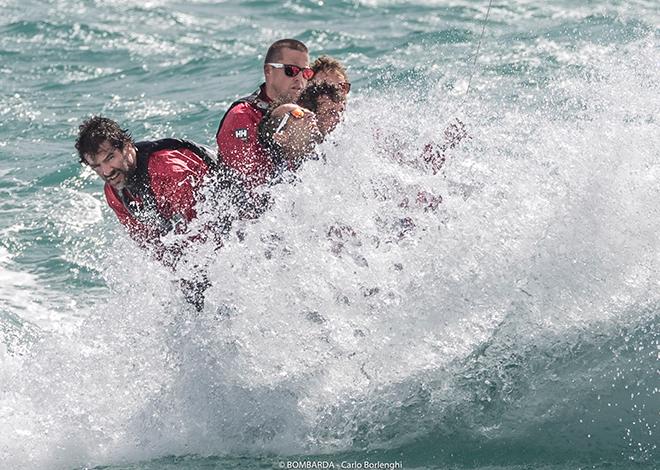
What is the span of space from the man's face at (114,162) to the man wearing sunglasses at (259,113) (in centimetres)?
46

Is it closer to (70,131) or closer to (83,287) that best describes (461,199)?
(83,287)

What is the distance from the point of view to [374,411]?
4781 millimetres

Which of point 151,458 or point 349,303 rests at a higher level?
point 349,303

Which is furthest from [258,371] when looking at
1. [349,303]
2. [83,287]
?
[83,287]

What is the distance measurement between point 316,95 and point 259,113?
0.28 m

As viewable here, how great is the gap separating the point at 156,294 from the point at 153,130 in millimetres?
4438

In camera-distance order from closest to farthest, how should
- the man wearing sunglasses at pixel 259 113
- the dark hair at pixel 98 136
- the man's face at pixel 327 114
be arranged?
the dark hair at pixel 98 136
the man wearing sunglasses at pixel 259 113
the man's face at pixel 327 114

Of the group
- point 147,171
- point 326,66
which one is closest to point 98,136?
point 147,171

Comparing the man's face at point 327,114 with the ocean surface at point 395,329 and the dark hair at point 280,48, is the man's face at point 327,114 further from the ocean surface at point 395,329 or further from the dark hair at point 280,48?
the dark hair at point 280,48

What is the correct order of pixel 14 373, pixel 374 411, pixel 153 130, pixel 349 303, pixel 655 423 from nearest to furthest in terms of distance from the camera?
pixel 655 423
pixel 374 411
pixel 349 303
pixel 14 373
pixel 153 130

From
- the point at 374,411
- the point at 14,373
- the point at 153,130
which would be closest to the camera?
the point at 374,411

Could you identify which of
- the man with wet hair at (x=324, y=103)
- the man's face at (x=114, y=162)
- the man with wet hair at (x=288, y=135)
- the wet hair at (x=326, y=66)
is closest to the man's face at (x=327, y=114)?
the man with wet hair at (x=324, y=103)

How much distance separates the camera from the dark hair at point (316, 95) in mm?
5242

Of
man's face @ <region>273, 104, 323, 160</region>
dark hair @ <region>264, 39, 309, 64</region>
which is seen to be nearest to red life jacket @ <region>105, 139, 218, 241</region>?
man's face @ <region>273, 104, 323, 160</region>
